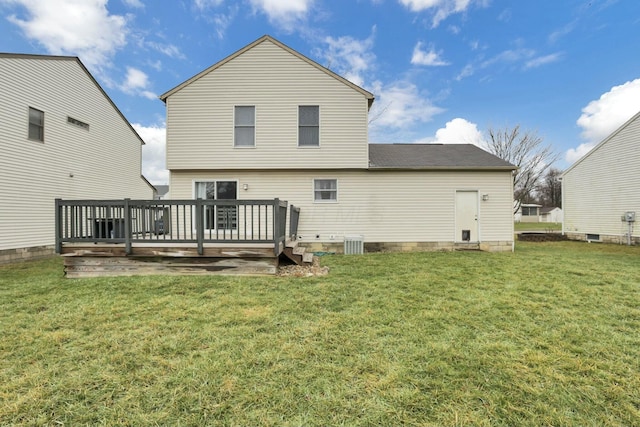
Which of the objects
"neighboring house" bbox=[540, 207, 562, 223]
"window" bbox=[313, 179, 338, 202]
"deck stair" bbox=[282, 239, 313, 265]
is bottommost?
"deck stair" bbox=[282, 239, 313, 265]

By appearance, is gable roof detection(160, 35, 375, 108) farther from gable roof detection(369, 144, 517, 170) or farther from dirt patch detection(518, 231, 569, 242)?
dirt patch detection(518, 231, 569, 242)

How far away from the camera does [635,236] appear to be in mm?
11258

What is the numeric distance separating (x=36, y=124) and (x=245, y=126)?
22.9 feet

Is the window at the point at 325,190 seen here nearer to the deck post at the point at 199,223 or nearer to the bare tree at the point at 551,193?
the deck post at the point at 199,223

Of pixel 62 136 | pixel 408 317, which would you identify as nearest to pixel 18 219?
pixel 62 136

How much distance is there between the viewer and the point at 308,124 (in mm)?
9055

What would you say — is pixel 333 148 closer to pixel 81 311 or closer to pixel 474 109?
pixel 81 311

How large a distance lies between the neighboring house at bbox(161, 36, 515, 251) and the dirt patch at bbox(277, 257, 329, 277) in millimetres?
2547

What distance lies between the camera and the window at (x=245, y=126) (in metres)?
8.98

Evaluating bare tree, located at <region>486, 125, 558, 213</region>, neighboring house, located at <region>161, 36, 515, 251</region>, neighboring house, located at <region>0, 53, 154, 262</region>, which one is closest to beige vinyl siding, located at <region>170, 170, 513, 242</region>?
neighboring house, located at <region>161, 36, 515, 251</region>

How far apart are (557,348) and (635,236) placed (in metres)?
13.8

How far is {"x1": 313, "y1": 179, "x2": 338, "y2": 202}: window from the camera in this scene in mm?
9141

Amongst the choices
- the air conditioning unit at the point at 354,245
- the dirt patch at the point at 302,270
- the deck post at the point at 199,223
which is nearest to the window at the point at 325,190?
the air conditioning unit at the point at 354,245

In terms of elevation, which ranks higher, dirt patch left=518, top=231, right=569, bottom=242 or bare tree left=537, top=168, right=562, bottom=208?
bare tree left=537, top=168, right=562, bottom=208
